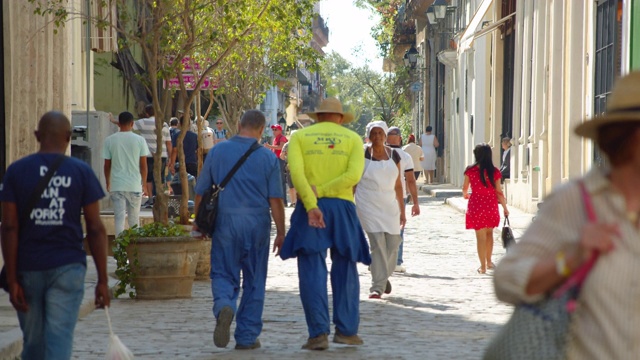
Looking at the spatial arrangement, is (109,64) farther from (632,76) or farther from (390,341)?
(632,76)

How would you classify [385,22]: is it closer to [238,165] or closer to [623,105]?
[238,165]

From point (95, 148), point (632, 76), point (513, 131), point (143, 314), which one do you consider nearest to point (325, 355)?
point (143, 314)

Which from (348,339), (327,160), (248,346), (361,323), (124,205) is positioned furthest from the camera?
(124,205)

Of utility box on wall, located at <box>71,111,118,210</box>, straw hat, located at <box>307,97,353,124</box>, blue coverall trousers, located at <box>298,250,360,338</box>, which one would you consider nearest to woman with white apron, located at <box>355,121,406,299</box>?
straw hat, located at <box>307,97,353,124</box>

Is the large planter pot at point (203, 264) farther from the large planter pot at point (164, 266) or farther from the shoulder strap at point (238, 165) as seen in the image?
the shoulder strap at point (238, 165)

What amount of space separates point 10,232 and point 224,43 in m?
9.50

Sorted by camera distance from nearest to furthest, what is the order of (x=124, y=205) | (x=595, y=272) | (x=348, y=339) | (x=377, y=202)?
(x=595, y=272) < (x=348, y=339) < (x=377, y=202) < (x=124, y=205)

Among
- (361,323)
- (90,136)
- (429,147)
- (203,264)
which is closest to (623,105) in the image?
(361,323)

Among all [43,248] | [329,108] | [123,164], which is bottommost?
[43,248]

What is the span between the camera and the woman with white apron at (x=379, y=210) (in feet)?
40.2

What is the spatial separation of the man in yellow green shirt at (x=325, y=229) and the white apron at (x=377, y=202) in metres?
2.70

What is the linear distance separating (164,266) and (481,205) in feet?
14.6

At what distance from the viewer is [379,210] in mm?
12297

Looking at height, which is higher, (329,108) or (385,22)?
(385,22)
